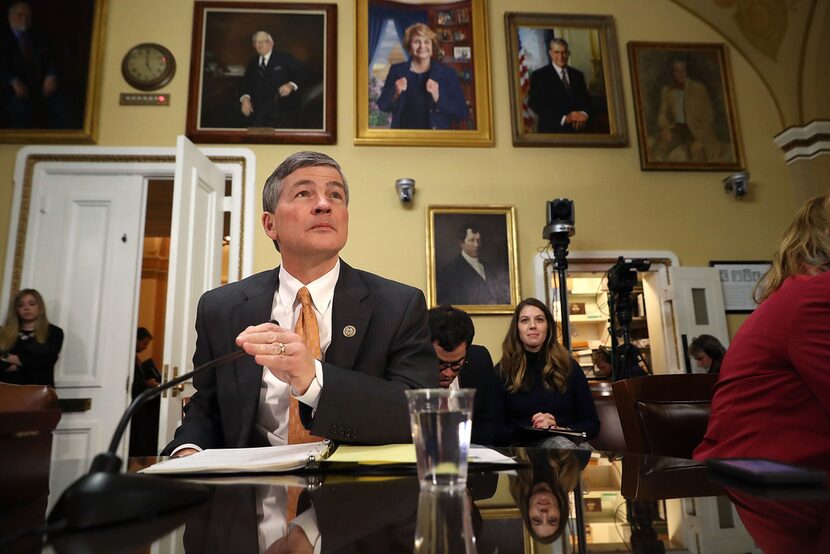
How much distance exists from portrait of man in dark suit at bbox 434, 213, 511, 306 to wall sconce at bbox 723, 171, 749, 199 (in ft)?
7.39

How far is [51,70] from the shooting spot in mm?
→ 5160

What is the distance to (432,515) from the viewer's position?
22.8 inches

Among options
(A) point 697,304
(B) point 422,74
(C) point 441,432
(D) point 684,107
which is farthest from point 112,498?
(D) point 684,107

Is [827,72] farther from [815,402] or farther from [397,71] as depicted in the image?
[815,402]

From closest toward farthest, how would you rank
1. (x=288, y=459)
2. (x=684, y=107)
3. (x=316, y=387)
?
(x=288, y=459) → (x=316, y=387) → (x=684, y=107)

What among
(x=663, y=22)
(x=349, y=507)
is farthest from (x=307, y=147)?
(x=349, y=507)

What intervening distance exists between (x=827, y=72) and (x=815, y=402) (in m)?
5.91

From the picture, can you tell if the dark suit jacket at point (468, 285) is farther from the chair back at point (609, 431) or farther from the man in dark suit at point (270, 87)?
the chair back at point (609, 431)

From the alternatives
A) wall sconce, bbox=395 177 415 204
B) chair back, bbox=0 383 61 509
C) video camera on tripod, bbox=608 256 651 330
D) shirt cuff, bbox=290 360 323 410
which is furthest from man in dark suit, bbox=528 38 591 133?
chair back, bbox=0 383 61 509

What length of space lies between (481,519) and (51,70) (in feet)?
19.8

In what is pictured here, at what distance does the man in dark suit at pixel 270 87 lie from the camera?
5250mm

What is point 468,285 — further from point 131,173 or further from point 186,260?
point 131,173

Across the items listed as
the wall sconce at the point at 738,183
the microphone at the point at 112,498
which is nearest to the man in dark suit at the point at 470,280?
the wall sconce at the point at 738,183

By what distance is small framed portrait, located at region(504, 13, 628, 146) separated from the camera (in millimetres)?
5508
